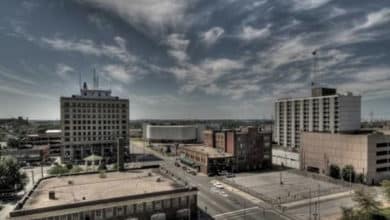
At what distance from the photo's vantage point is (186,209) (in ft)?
127

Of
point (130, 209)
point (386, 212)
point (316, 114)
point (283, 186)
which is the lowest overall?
point (283, 186)

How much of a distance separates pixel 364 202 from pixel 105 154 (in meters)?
95.5

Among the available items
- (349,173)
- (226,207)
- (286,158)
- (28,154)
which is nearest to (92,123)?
(28,154)

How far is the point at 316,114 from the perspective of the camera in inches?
4360

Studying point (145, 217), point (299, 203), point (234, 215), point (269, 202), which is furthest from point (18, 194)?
point (299, 203)

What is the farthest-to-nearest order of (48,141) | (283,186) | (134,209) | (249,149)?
1. (48,141)
2. (249,149)
3. (283,186)
4. (134,209)

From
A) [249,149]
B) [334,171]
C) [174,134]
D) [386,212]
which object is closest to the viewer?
[386,212]

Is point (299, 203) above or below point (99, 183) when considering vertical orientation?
below

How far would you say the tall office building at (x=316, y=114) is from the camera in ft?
332

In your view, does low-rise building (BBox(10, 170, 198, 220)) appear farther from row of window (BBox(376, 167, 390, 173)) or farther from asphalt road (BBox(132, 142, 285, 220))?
row of window (BBox(376, 167, 390, 173))

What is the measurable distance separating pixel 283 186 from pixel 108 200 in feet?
154

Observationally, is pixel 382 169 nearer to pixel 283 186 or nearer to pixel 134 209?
pixel 283 186

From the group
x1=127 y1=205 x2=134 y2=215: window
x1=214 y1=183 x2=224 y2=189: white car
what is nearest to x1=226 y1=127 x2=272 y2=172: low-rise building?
x1=214 y1=183 x2=224 y2=189: white car

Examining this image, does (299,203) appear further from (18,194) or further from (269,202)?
(18,194)
